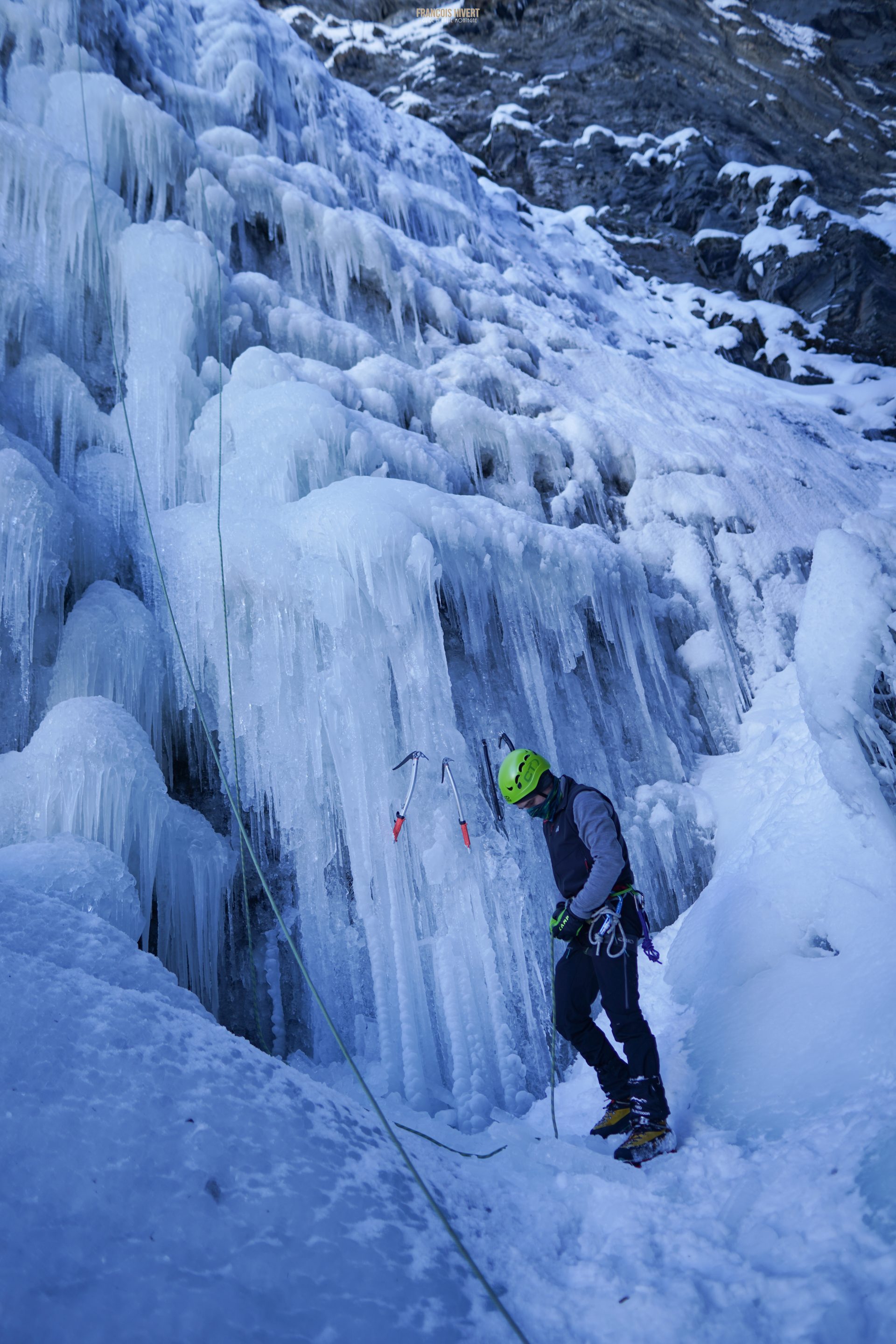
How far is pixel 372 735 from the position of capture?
4.56 meters

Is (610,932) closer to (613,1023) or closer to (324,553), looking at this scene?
(613,1023)

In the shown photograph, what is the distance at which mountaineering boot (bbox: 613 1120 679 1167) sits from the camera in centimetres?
254

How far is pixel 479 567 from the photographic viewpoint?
5.34 m

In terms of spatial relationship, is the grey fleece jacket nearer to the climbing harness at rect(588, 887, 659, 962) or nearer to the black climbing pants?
the climbing harness at rect(588, 887, 659, 962)

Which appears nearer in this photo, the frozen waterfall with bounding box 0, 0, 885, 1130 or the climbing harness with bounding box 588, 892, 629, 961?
the climbing harness with bounding box 588, 892, 629, 961

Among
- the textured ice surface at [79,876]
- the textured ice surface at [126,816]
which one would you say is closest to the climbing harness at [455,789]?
the textured ice surface at [126,816]

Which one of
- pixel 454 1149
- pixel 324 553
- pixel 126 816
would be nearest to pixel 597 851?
pixel 454 1149

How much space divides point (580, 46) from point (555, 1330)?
79.6ft

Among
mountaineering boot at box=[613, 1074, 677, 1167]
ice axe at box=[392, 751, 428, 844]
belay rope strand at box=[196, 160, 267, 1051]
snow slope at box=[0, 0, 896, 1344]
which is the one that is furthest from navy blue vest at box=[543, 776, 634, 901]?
belay rope strand at box=[196, 160, 267, 1051]

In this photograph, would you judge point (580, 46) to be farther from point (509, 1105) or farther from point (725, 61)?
point (509, 1105)

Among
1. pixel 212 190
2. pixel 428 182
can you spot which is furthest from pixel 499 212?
pixel 212 190

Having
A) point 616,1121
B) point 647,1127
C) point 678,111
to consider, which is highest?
point 678,111

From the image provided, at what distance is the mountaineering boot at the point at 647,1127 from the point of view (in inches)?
100

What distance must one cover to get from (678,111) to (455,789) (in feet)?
66.2
